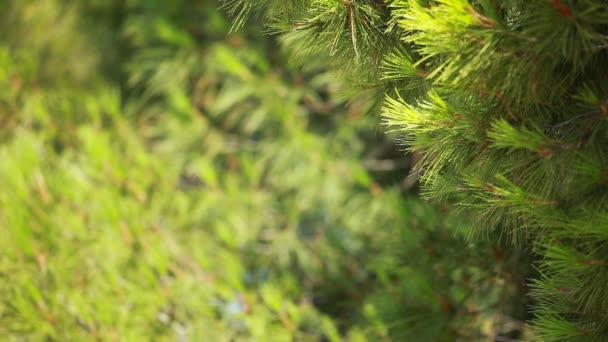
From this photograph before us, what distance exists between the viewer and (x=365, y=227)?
67.1 inches

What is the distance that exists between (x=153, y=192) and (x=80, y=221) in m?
0.25

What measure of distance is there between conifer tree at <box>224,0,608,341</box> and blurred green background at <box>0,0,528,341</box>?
9.9 inches

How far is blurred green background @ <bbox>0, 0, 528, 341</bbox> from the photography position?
4.10 feet

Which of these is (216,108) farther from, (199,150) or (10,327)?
(10,327)

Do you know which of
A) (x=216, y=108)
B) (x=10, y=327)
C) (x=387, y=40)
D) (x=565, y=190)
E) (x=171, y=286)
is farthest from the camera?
(x=216, y=108)

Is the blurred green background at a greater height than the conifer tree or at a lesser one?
lesser

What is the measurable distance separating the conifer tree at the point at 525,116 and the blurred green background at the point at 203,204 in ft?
0.82

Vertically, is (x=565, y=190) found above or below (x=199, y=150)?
above

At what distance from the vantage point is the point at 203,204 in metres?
1.76

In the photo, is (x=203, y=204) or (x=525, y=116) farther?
(x=203, y=204)

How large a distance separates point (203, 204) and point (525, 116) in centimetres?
113

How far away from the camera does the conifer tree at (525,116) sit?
684mm

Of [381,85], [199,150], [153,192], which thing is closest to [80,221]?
[153,192]

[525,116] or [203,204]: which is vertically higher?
[525,116]
